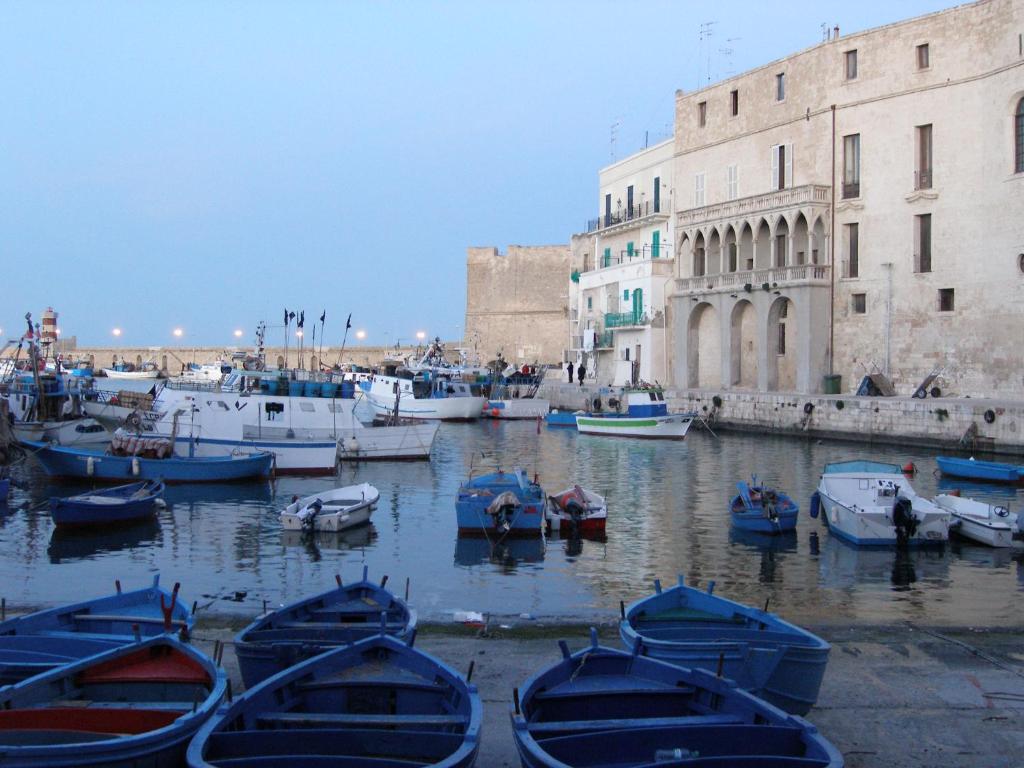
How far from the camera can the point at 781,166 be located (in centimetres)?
4075

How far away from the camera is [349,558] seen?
15797mm

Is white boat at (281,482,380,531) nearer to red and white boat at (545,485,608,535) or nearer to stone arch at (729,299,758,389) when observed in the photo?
red and white boat at (545,485,608,535)

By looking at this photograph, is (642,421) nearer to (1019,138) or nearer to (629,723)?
(1019,138)

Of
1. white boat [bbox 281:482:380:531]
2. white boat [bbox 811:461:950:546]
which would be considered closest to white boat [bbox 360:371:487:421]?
white boat [bbox 281:482:380:531]

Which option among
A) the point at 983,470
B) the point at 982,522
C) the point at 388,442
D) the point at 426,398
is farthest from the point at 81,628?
the point at 426,398

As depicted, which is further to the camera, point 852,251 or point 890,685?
point 852,251

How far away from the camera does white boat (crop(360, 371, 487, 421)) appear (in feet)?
153

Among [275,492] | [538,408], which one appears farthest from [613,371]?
[275,492]

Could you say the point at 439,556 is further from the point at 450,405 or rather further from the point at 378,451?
the point at 450,405

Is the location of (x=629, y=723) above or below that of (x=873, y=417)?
below

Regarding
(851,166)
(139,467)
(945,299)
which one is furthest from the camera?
(851,166)

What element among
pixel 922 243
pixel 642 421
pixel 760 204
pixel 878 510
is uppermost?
pixel 760 204

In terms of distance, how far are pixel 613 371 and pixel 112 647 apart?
46.5 m

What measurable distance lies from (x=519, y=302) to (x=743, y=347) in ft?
106
